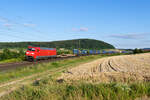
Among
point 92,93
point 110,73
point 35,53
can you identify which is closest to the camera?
point 92,93

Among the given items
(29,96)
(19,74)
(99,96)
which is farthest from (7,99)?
(19,74)

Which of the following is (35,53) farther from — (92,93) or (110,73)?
(92,93)

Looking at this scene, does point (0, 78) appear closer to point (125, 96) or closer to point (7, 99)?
point (7, 99)

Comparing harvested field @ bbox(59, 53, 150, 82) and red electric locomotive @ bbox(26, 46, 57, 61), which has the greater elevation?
red electric locomotive @ bbox(26, 46, 57, 61)

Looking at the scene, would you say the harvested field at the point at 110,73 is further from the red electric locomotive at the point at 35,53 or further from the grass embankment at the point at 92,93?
the red electric locomotive at the point at 35,53

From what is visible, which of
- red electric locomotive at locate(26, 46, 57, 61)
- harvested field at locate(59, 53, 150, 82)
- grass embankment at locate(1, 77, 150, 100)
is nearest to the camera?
grass embankment at locate(1, 77, 150, 100)

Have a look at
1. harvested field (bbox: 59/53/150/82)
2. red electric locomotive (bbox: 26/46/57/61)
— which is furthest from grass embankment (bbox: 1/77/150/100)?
red electric locomotive (bbox: 26/46/57/61)

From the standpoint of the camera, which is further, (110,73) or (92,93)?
(110,73)

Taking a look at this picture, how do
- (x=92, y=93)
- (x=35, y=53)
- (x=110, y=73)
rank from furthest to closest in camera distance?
(x=35, y=53)
(x=110, y=73)
(x=92, y=93)

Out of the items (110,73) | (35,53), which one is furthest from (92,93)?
(35,53)

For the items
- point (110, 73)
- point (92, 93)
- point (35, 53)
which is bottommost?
point (110, 73)

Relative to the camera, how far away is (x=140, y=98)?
7531mm

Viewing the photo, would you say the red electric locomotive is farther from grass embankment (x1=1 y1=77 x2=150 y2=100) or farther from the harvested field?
grass embankment (x1=1 y1=77 x2=150 y2=100)

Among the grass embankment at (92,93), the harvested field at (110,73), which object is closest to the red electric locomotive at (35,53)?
the harvested field at (110,73)
